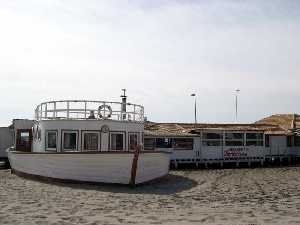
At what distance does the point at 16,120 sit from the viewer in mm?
29703

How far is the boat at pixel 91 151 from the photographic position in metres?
19.4

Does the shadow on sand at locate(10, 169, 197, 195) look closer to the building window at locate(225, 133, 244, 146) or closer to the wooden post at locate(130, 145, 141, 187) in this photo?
the wooden post at locate(130, 145, 141, 187)

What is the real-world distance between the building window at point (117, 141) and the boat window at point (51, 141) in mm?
2508

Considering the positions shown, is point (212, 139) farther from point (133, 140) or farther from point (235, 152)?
point (133, 140)

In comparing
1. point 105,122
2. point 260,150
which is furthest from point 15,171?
point 260,150

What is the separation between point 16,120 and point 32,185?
10.7 m

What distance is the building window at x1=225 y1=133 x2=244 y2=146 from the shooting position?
115 feet

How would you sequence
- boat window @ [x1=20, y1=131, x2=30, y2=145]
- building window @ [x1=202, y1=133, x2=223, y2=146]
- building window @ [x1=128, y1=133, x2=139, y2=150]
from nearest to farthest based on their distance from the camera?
1. building window @ [x1=128, y1=133, x2=139, y2=150]
2. boat window @ [x1=20, y1=131, x2=30, y2=145]
3. building window @ [x1=202, y1=133, x2=223, y2=146]

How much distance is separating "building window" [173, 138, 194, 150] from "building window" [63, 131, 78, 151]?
Result: 40.7 feet

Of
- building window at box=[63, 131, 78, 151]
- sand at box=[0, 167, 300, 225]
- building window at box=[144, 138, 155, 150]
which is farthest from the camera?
building window at box=[144, 138, 155, 150]


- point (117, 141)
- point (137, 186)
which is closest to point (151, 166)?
point (137, 186)

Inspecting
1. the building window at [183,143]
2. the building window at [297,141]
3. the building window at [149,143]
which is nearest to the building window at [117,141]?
the building window at [149,143]

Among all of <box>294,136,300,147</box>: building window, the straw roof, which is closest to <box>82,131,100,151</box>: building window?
the straw roof

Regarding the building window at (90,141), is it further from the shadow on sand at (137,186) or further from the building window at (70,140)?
the shadow on sand at (137,186)
